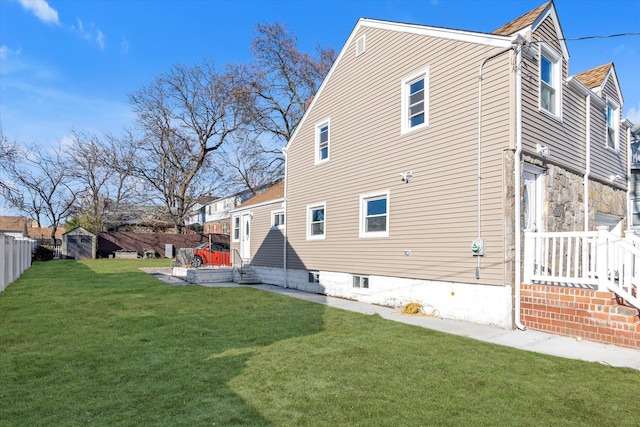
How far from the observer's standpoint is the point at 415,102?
9172mm

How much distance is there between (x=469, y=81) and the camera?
788 centimetres

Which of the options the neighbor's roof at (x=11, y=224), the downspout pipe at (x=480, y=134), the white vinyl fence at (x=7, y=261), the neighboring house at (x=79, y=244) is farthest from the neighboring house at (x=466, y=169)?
the neighbor's roof at (x=11, y=224)

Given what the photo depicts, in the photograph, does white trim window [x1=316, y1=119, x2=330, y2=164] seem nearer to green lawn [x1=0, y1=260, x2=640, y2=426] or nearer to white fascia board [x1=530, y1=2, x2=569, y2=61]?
white fascia board [x1=530, y1=2, x2=569, y2=61]

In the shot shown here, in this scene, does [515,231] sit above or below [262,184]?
below

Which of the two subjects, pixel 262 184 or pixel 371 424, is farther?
pixel 262 184

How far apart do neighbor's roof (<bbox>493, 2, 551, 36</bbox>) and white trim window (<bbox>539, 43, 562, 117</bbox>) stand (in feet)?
2.30

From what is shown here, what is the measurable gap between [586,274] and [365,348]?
3.80 meters

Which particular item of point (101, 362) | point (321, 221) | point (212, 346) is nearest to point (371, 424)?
point (212, 346)

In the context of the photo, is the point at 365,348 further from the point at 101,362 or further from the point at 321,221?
the point at 321,221

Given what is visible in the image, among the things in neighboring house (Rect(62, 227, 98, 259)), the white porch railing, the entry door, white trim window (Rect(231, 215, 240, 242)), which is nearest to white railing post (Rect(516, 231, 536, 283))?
the white porch railing

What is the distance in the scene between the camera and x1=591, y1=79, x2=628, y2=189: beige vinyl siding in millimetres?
9516

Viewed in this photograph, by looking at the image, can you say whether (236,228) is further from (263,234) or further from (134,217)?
(134,217)

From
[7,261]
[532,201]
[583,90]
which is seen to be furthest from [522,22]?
[7,261]

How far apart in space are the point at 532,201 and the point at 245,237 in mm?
12039
